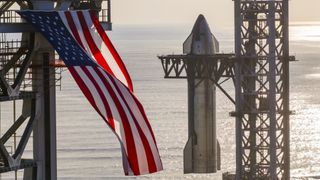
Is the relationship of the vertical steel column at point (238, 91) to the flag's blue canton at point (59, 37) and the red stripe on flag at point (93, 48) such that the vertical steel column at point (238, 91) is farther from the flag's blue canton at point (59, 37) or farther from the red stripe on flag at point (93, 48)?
the flag's blue canton at point (59, 37)

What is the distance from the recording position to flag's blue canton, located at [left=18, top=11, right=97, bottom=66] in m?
27.3

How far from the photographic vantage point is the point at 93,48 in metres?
28.1

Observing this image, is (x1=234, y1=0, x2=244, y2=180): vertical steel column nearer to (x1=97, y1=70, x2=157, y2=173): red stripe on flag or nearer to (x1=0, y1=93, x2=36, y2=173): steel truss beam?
(x1=0, y1=93, x2=36, y2=173): steel truss beam

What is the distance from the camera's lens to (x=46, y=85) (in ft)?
98.2

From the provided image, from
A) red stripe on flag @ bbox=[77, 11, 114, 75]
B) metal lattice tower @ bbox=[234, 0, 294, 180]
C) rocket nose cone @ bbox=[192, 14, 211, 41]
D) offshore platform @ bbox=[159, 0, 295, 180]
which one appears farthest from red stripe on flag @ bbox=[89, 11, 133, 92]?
rocket nose cone @ bbox=[192, 14, 211, 41]

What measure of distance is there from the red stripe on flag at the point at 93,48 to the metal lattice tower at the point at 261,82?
33.8m

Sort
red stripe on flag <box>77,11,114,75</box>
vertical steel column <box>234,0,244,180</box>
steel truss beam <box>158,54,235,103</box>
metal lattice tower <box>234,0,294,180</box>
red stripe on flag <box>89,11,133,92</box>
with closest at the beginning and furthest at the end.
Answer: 1. red stripe on flag <box>77,11,114,75</box>
2. red stripe on flag <box>89,11,133,92</box>
3. metal lattice tower <box>234,0,294,180</box>
4. vertical steel column <box>234,0,244,180</box>
5. steel truss beam <box>158,54,235,103</box>

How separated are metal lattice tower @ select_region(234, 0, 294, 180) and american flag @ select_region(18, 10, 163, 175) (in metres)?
34.1

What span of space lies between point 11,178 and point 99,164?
857 inches

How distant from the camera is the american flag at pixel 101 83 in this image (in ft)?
88.8

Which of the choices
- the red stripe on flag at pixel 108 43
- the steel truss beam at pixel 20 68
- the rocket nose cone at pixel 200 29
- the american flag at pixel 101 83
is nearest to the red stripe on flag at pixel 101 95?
the american flag at pixel 101 83

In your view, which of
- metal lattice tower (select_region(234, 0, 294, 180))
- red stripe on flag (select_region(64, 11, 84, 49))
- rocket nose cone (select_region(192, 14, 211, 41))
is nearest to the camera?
red stripe on flag (select_region(64, 11, 84, 49))

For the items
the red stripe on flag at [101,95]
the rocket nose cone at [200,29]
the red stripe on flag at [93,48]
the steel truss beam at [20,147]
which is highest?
the rocket nose cone at [200,29]

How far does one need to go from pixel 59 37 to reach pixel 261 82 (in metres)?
36.7
